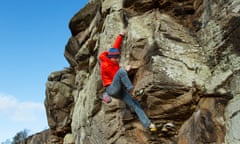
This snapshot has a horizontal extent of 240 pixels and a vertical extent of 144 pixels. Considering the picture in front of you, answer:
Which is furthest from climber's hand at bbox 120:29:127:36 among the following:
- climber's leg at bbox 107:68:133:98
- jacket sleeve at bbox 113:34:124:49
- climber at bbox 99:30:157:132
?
climber's leg at bbox 107:68:133:98

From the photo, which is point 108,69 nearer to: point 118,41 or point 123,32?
point 118,41

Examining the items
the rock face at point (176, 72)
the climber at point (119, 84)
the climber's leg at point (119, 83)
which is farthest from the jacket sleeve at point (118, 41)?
the climber's leg at point (119, 83)

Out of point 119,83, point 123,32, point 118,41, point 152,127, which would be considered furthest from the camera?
point 123,32

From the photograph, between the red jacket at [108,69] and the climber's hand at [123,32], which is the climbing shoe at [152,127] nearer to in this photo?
the red jacket at [108,69]

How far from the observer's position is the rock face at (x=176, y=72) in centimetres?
941

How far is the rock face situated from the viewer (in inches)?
371

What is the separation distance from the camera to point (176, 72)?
10.3 m

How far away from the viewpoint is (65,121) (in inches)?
790

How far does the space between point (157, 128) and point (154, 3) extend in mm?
5359

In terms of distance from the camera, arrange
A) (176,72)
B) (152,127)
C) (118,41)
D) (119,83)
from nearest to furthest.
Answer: (152,127)
(119,83)
(176,72)
(118,41)

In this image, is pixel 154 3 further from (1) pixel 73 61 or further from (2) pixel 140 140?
(1) pixel 73 61

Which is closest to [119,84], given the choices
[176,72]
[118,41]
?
[176,72]

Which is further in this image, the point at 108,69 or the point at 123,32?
the point at 123,32

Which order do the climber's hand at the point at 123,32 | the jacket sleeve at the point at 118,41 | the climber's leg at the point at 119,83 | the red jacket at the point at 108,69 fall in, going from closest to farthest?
the climber's leg at the point at 119,83
the red jacket at the point at 108,69
the jacket sleeve at the point at 118,41
the climber's hand at the point at 123,32
